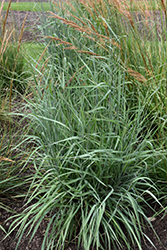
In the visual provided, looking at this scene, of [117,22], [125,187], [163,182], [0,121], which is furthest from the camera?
[0,121]

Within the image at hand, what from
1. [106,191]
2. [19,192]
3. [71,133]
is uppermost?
[71,133]

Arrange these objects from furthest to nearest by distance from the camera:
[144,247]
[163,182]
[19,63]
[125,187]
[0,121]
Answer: [19,63] → [0,121] → [163,182] → [125,187] → [144,247]

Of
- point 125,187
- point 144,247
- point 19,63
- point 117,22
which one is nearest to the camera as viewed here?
point 144,247

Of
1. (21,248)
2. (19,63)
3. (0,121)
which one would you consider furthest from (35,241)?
(19,63)

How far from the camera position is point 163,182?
79.5 inches

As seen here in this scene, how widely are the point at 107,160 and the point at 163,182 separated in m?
0.54

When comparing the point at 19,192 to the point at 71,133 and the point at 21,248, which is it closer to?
the point at 21,248

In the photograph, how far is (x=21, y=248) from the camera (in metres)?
1.76

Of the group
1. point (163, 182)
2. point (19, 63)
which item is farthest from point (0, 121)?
point (163, 182)

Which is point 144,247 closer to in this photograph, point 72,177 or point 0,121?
point 72,177

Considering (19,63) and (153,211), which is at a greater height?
(19,63)

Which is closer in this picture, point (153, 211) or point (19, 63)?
point (153, 211)

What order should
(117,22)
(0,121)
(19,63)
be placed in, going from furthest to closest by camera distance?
(19,63) → (0,121) → (117,22)

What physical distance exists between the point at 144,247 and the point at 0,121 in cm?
176
